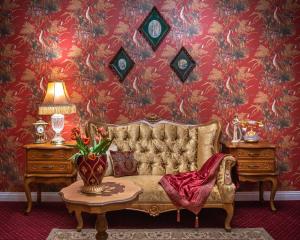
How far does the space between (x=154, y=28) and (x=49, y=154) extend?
2.17 m

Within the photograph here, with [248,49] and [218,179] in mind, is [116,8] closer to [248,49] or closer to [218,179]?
[248,49]

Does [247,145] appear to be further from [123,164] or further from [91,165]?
[91,165]

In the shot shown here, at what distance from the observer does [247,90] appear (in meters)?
5.84

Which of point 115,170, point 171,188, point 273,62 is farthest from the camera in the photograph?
point 273,62

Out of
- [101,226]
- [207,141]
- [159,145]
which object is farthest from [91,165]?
[207,141]

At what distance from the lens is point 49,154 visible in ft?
17.3

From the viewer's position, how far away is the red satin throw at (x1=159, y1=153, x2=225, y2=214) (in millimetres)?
4594

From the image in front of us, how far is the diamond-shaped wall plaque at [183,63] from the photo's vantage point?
576 centimetres

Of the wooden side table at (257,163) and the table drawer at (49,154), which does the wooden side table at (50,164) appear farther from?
the wooden side table at (257,163)

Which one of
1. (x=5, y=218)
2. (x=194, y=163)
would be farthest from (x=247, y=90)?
(x=5, y=218)

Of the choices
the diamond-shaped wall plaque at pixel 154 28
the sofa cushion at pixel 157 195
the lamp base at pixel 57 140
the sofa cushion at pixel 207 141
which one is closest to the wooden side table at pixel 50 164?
the lamp base at pixel 57 140

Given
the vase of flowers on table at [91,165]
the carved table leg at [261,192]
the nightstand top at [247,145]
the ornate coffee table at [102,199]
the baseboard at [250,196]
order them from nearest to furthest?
the ornate coffee table at [102,199], the vase of flowers on table at [91,165], the nightstand top at [247,145], the carved table leg at [261,192], the baseboard at [250,196]

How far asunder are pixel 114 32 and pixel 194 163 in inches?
81.6

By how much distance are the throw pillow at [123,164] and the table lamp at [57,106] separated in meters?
0.80
